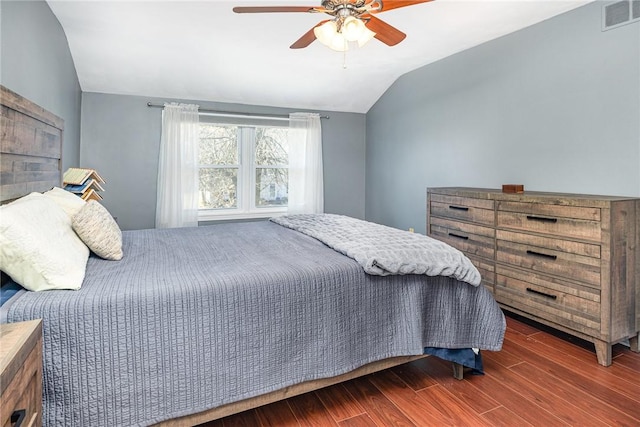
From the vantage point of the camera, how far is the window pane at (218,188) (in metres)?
4.43

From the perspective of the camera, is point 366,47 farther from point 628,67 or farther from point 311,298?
point 311,298

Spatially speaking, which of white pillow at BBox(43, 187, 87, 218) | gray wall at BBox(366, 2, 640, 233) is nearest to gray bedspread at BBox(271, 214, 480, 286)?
white pillow at BBox(43, 187, 87, 218)

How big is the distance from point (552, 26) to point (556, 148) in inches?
36.0

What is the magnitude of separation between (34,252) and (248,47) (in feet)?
9.14

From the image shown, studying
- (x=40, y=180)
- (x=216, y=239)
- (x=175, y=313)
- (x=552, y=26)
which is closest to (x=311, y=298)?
(x=175, y=313)

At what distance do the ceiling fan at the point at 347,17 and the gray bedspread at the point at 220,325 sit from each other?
119cm

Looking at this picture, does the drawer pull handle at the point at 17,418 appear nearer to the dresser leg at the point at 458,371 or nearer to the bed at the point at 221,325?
the bed at the point at 221,325

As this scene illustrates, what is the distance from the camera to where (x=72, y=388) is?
3.82ft

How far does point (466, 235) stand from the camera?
2.97 meters

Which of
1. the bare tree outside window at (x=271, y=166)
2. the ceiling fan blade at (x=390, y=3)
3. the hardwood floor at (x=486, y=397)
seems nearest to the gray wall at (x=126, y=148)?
the bare tree outside window at (x=271, y=166)

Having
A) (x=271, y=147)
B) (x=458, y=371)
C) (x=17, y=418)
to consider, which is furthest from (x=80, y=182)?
(x=458, y=371)

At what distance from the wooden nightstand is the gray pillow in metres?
0.72

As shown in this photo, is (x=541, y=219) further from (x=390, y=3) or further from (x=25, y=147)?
(x=25, y=147)

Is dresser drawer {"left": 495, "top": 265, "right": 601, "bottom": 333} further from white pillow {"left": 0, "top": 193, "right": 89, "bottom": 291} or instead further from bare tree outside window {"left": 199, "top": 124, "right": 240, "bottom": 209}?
bare tree outside window {"left": 199, "top": 124, "right": 240, "bottom": 209}
